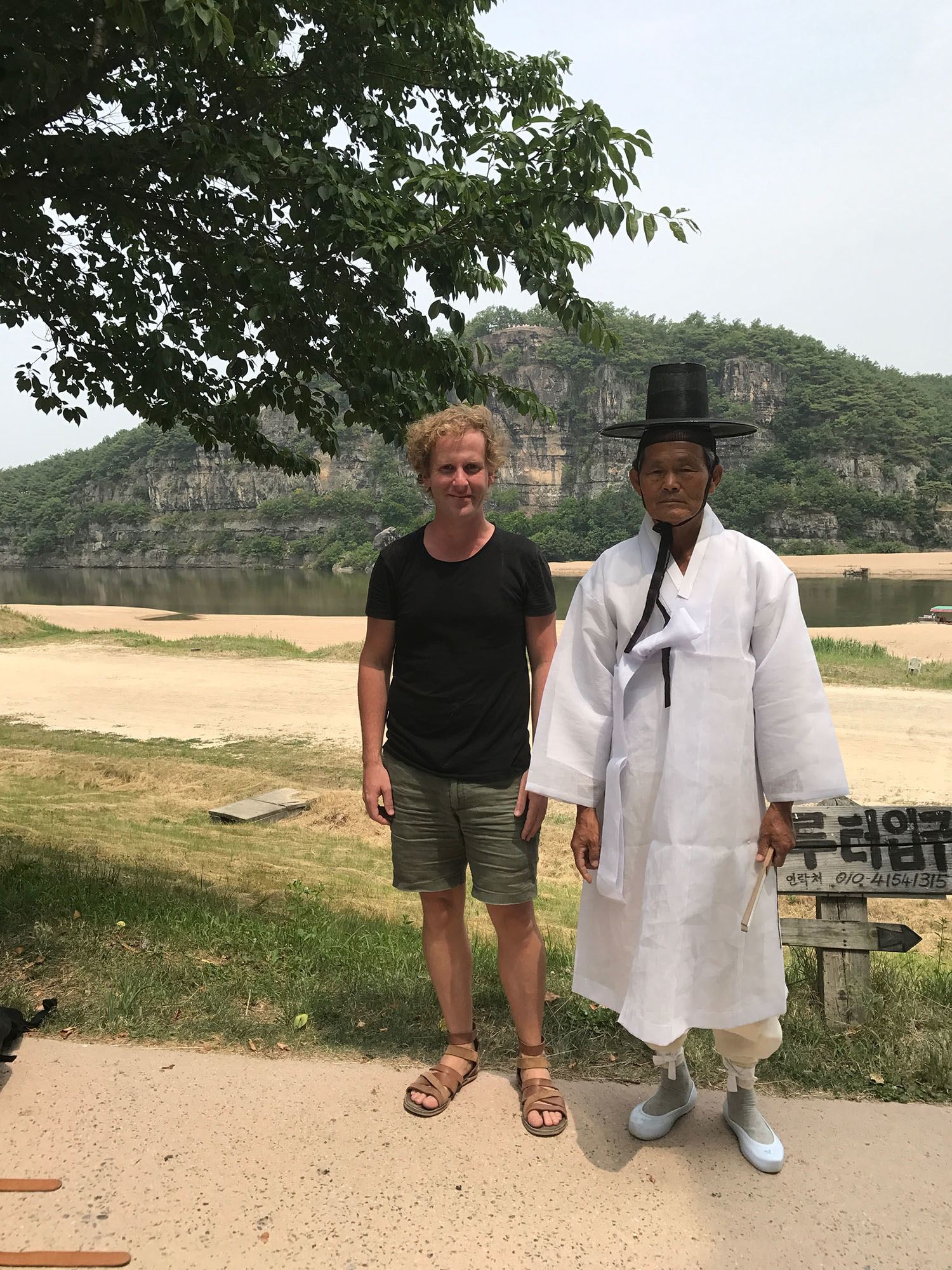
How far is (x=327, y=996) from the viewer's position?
136 inches

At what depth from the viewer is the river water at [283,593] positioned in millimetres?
45938

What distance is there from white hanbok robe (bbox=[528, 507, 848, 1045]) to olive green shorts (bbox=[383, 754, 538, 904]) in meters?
0.28

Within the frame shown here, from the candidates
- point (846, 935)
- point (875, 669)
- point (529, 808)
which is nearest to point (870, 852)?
point (846, 935)

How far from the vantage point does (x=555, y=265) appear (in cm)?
456

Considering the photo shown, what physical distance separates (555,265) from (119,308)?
2.53 metres

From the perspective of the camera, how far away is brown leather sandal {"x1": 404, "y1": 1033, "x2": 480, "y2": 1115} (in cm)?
277

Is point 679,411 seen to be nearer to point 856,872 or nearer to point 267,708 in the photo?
point 856,872

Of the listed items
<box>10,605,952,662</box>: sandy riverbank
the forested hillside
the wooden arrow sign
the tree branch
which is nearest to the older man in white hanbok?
the wooden arrow sign

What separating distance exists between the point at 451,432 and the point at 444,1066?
187 cm

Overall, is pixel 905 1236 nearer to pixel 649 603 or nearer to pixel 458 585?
pixel 649 603

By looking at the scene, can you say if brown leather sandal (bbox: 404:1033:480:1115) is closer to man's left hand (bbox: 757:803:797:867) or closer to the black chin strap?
man's left hand (bbox: 757:803:797:867)

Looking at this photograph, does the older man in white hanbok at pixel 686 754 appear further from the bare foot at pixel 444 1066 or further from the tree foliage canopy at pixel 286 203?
the tree foliage canopy at pixel 286 203

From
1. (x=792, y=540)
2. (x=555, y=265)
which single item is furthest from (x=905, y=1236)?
(x=792, y=540)

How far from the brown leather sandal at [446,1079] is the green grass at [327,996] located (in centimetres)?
13
